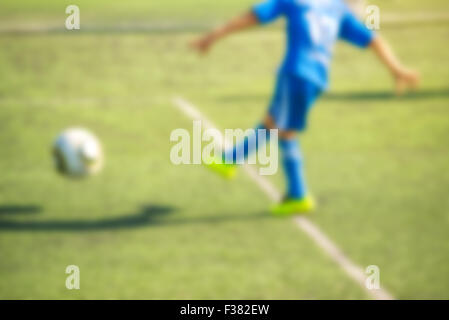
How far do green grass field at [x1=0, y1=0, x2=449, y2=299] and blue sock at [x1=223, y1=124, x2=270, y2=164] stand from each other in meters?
0.36

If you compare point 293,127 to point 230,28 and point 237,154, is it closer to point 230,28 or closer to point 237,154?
point 237,154

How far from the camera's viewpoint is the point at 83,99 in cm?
998

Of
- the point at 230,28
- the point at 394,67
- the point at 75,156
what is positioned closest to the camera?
the point at 230,28

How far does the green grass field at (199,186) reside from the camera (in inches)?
225

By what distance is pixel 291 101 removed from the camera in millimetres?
6555

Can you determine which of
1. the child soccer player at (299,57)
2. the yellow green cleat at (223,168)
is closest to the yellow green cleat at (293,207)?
the child soccer player at (299,57)

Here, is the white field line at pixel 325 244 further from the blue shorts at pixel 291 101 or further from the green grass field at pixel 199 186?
the blue shorts at pixel 291 101

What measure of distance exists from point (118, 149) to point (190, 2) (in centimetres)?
859

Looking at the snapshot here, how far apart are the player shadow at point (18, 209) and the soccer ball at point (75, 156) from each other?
429 mm

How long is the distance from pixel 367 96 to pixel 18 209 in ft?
16.1

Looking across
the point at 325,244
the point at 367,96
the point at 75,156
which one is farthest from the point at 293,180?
the point at 367,96

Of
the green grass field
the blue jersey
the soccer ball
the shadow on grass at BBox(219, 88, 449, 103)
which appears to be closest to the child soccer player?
the blue jersey

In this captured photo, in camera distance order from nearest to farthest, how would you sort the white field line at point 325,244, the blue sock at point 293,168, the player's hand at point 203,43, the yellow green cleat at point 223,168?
the white field line at point 325,244 < the player's hand at point 203,43 < the blue sock at point 293,168 < the yellow green cleat at point 223,168

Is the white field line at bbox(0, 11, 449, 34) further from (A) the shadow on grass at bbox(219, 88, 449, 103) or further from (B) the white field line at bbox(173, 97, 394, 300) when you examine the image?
(B) the white field line at bbox(173, 97, 394, 300)
